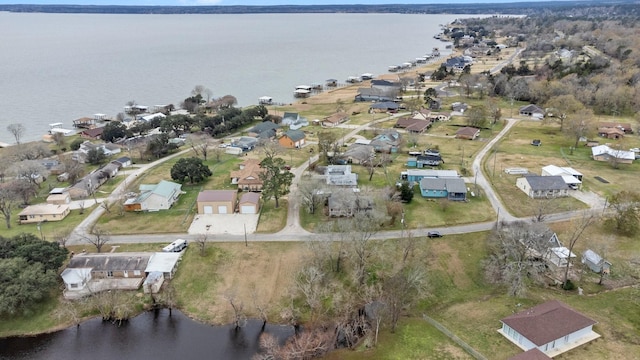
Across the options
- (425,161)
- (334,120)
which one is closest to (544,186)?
(425,161)

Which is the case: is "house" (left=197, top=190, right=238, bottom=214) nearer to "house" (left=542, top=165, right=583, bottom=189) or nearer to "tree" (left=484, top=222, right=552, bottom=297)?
"tree" (left=484, top=222, right=552, bottom=297)

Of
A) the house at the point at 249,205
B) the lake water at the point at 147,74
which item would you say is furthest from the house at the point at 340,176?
the lake water at the point at 147,74

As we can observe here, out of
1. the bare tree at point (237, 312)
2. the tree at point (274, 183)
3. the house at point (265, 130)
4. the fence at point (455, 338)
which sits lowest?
the bare tree at point (237, 312)

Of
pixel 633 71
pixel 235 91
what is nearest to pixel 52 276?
pixel 235 91

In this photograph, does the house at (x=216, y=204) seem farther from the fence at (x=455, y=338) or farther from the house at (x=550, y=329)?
the house at (x=550, y=329)

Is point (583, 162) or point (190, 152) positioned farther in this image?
point (190, 152)

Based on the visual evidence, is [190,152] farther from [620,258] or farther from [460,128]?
[620,258]
